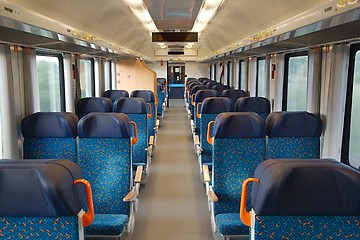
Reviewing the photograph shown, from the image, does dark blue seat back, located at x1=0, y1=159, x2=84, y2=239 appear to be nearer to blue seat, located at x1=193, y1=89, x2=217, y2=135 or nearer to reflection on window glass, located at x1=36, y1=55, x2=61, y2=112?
reflection on window glass, located at x1=36, y1=55, x2=61, y2=112

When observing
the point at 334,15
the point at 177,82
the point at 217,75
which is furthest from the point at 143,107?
the point at 177,82

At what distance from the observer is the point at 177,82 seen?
23078 millimetres

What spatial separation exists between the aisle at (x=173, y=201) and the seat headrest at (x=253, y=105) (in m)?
1.43

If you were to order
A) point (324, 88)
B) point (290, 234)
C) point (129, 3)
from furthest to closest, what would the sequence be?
point (129, 3) < point (324, 88) < point (290, 234)

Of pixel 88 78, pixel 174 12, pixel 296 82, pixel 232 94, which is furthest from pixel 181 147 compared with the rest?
pixel 174 12

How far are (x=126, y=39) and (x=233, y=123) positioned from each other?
6.50 meters

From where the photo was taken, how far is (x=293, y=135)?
4328 mm

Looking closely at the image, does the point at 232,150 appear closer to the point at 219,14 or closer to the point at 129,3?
the point at 129,3

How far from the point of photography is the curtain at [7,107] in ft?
13.2

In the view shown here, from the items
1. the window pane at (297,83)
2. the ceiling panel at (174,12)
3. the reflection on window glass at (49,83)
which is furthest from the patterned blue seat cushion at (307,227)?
the reflection on window glass at (49,83)

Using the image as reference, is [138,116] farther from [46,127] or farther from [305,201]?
[305,201]

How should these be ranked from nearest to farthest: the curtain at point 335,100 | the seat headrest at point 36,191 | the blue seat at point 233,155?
the seat headrest at point 36,191
the blue seat at point 233,155
the curtain at point 335,100

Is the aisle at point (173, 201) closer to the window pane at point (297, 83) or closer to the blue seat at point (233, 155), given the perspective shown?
the blue seat at point (233, 155)

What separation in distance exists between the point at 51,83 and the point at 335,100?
173 inches
